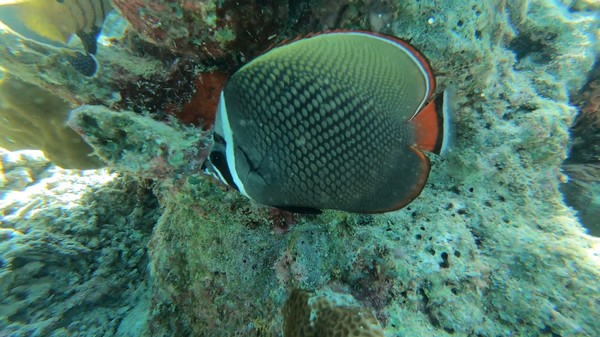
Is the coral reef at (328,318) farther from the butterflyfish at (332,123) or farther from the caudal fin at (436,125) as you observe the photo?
the caudal fin at (436,125)

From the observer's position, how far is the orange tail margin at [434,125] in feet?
4.82

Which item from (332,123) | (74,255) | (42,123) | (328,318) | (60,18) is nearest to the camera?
(332,123)

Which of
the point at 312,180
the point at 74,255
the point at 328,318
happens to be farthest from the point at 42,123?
the point at 328,318

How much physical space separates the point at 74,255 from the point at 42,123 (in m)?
1.85

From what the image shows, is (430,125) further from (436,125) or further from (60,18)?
(60,18)

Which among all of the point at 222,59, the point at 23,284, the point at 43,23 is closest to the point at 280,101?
the point at 222,59

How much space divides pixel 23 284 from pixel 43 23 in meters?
4.45

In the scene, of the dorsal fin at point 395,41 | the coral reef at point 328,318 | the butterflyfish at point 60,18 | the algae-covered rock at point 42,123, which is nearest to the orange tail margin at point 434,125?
the dorsal fin at point 395,41

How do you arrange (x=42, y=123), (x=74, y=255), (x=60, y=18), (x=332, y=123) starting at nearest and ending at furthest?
1. (x=332, y=123)
2. (x=74, y=255)
3. (x=42, y=123)
4. (x=60, y=18)

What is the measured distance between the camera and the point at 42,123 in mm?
3873

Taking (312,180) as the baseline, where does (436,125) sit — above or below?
above

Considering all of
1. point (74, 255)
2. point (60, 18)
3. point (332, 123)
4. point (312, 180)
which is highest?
point (60, 18)

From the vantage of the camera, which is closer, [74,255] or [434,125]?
[434,125]

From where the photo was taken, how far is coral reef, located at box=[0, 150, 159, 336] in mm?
2994
